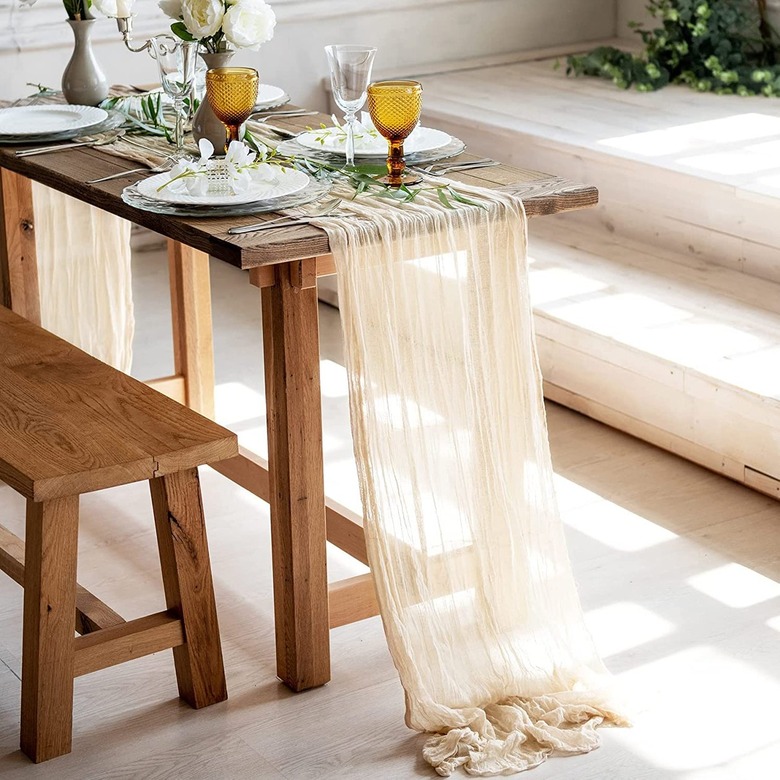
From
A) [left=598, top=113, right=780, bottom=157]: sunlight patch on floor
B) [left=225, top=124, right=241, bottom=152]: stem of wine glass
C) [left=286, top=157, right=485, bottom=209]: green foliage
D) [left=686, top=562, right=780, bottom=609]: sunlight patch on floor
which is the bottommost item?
[left=686, top=562, right=780, bottom=609]: sunlight patch on floor

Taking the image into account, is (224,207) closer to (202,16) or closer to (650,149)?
(202,16)

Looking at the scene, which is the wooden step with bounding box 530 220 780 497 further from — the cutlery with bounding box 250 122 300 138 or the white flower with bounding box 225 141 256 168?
the white flower with bounding box 225 141 256 168

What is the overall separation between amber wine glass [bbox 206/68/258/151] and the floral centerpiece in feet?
0.19

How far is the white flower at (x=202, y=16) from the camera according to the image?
207cm

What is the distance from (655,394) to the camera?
2.91m

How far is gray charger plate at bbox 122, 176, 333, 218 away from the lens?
1955mm

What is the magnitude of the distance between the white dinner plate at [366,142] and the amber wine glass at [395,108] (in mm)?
161

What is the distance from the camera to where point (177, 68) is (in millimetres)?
2256

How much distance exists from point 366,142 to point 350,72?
20 centimetres

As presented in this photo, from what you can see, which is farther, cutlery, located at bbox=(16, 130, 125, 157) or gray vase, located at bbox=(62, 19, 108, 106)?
gray vase, located at bbox=(62, 19, 108, 106)

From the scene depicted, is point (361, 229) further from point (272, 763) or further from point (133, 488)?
point (133, 488)

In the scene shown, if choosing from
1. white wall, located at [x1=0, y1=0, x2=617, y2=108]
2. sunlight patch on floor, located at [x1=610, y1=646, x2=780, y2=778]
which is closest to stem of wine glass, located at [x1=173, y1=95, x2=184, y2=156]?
sunlight patch on floor, located at [x1=610, y1=646, x2=780, y2=778]

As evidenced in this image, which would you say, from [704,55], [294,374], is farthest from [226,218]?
[704,55]

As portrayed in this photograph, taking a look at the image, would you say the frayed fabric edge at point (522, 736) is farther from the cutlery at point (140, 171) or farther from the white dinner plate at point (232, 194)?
the cutlery at point (140, 171)
